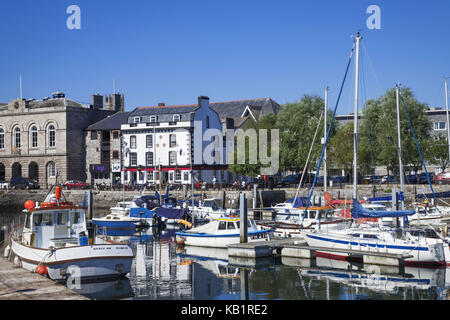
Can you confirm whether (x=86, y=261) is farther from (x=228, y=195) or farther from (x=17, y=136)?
(x=17, y=136)

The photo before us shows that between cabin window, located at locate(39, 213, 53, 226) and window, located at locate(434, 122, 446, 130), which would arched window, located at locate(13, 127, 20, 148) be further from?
window, located at locate(434, 122, 446, 130)

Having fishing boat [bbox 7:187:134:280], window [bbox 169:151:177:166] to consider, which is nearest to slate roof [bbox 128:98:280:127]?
window [bbox 169:151:177:166]

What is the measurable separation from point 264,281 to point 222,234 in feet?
32.1

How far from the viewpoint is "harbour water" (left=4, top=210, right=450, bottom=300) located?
23953 millimetres

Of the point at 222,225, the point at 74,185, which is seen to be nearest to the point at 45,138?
the point at 74,185

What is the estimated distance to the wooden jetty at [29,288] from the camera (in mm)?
18219

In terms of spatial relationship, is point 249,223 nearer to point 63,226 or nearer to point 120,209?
point 63,226

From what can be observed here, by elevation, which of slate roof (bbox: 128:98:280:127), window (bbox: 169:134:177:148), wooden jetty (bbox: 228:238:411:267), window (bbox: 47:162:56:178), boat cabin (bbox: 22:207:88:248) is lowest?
wooden jetty (bbox: 228:238:411:267)

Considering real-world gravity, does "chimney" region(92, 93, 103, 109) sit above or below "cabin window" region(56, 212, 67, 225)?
above

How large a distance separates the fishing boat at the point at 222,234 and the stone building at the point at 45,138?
46.9 metres

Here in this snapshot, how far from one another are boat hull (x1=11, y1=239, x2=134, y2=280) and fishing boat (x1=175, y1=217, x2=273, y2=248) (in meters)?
11.7

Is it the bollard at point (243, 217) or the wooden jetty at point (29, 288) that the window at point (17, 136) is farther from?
the wooden jetty at point (29, 288)

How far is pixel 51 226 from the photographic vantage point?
2858 cm

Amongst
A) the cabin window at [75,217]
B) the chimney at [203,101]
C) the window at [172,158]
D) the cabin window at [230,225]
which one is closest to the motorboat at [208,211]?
the cabin window at [230,225]
